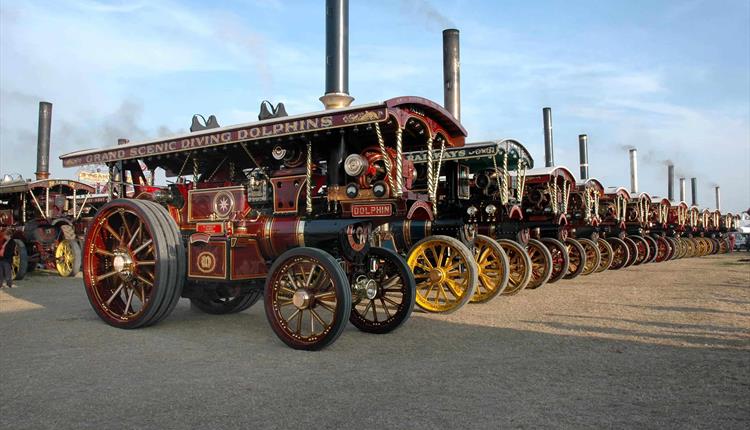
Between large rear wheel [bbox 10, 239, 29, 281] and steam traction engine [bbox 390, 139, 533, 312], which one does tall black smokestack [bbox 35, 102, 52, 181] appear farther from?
steam traction engine [bbox 390, 139, 533, 312]

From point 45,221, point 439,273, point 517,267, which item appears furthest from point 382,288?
point 45,221

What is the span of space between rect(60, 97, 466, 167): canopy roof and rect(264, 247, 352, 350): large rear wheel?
45.1 inches

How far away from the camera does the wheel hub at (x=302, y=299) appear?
505cm

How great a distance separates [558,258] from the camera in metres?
11.1

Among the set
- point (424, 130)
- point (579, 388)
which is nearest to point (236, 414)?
point (579, 388)

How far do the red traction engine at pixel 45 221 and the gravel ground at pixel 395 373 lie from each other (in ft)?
21.9

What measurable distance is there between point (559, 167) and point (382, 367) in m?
7.48

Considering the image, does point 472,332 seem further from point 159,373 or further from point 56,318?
point 56,318

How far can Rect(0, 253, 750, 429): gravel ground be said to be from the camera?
3.23 meters

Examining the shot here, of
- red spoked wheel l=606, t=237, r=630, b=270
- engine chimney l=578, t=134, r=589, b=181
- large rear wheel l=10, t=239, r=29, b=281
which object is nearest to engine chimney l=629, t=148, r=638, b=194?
engine chimney l=578, t=134, r=589, b=181

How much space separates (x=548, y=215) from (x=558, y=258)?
917 millimetres

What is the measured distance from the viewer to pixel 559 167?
35.5 feet

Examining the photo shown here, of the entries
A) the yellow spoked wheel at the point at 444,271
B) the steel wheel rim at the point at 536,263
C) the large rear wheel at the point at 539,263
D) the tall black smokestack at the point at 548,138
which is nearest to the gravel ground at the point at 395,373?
the yellow spoked wheel at the point at 444,271

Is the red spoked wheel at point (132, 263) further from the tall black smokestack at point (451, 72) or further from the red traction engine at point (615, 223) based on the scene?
the red traction engine at point (615, 223)
